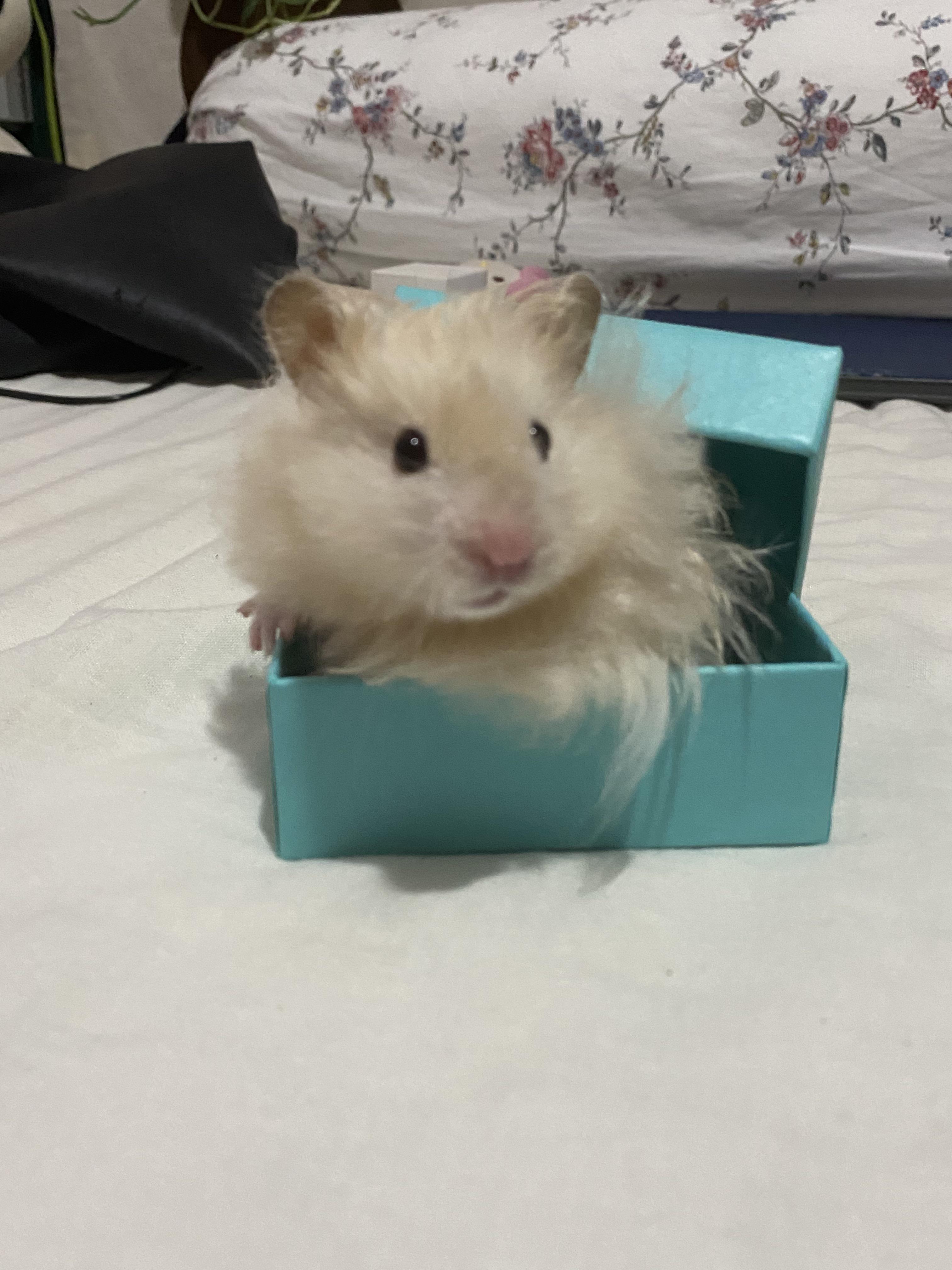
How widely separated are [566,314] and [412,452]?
0.42ft

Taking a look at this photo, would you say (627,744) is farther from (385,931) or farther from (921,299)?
(921,299)

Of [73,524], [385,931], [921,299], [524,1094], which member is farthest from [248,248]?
[524,1094]

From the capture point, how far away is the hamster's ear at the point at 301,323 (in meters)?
Result: 0.50

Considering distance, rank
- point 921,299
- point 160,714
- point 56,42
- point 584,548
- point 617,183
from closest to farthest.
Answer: point 584,548, point 160,714, point 921,299, point 617,183, point 56,42

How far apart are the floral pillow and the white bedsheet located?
3.06 feet

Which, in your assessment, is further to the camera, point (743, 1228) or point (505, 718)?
point (505, 718)

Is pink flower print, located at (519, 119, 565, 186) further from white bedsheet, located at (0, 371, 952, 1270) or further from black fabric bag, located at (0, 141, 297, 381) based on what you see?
white bedsheet, located at (0, 371, 952, 1270)

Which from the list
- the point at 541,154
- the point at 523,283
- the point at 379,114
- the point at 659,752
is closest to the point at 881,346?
the point at 541,154

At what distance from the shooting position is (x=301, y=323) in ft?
1.67

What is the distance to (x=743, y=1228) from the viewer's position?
38 centimetres

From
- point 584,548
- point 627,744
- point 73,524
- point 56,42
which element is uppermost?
point 56,42

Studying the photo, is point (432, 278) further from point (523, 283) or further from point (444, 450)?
point (444, 450)

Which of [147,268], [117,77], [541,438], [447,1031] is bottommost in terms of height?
[447,1031]

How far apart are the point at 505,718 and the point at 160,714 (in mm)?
333
